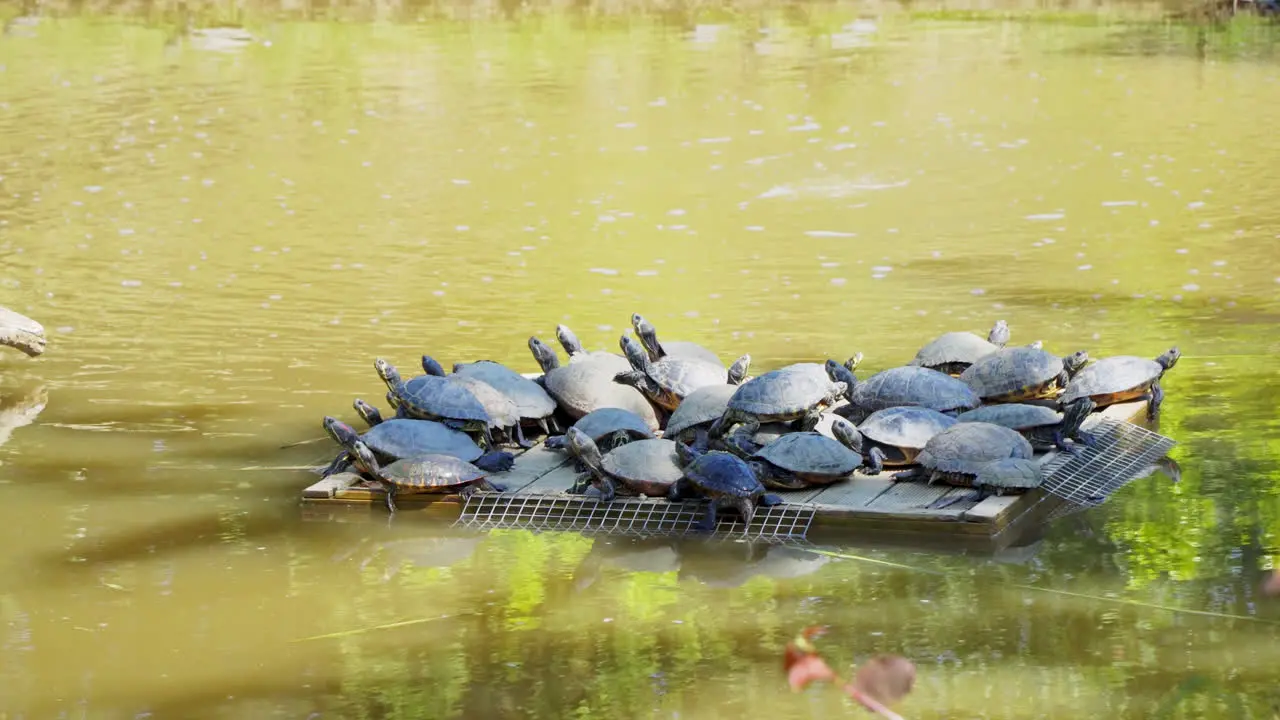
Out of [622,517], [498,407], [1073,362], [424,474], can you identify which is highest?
[1073,362]

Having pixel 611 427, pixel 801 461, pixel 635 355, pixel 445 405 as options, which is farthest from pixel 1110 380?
pixel 445 405

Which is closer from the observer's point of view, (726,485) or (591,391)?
(726,485)

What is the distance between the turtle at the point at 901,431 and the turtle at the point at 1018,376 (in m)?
0.52

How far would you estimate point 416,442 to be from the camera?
5.79m

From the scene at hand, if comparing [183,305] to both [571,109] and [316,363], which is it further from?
[571,109]

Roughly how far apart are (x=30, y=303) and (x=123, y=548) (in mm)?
4610

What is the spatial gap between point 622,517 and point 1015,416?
4.71 feet

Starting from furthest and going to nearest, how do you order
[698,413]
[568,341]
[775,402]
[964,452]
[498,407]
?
[568,341] < [498,407] < [698,413] < [775,402] < [964,452]

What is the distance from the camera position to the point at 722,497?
5.29 meters

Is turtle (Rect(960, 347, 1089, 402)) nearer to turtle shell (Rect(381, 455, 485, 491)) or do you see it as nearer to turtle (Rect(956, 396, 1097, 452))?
turtle (Rect(956, 396, 1097, 452))

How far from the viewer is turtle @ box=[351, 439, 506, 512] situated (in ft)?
18.4

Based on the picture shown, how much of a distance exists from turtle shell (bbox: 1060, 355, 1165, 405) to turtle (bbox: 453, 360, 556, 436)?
1.93 metres

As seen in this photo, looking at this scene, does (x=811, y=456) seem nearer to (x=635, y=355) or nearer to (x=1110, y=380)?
(x=635, y=355)

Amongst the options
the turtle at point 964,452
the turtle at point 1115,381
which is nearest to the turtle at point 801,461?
the turtle at point 964,452
